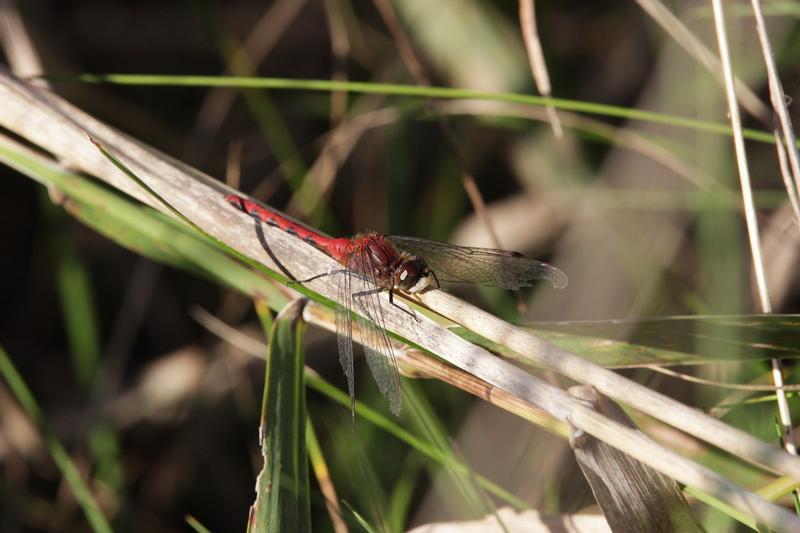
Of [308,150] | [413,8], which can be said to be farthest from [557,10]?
[308,150]

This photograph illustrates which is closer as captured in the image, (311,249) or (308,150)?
(311,249)

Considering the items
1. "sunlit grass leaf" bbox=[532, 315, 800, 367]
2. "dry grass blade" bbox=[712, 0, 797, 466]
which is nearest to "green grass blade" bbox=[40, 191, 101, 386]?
"sunlit grass leaf" bbox=[532, 315, 800, 367]

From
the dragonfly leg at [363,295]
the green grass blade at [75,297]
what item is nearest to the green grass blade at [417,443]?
the dragonfly leg at [363,295]

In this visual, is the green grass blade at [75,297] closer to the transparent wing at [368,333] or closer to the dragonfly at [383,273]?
the dragonfly at [383,273]

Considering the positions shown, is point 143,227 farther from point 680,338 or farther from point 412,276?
point 680,338

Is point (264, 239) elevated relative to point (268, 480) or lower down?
elevated

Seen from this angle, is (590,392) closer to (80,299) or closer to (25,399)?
(25,399)

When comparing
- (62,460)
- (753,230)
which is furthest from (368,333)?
(62,460)
